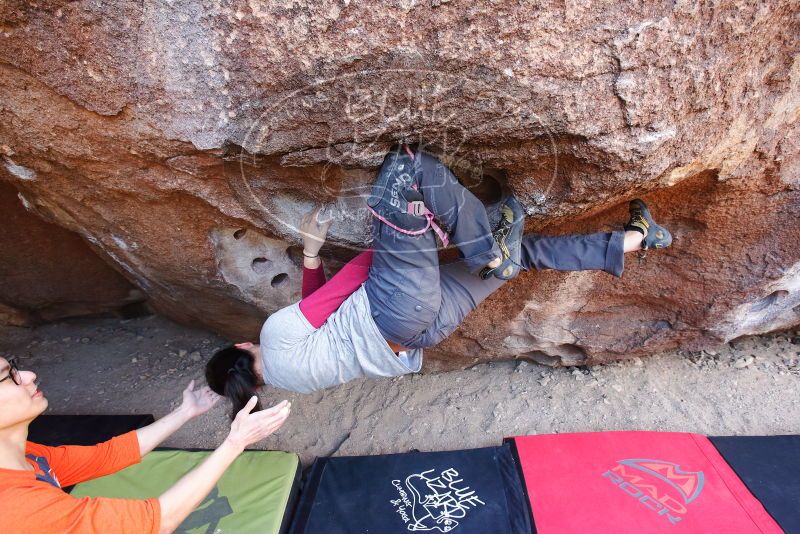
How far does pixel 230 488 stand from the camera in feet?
6.83

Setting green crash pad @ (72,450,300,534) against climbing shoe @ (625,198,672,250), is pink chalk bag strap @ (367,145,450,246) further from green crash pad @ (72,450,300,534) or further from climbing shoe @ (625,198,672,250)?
green crash pad @ (72,450,300,534)

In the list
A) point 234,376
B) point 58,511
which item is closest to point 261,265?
point 234,376

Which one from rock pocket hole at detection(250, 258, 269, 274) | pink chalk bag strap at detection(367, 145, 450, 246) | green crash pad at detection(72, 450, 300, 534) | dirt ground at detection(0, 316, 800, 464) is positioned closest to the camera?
pink chalk bag strap at detection(367, 145, 450, 246)

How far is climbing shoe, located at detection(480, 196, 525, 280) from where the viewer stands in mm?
1516

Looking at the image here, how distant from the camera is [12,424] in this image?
1212 mm

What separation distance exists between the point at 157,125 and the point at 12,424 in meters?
0.83

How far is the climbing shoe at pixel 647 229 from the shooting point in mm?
1658

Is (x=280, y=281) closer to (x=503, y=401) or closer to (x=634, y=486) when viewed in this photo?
(x=503, y=401)

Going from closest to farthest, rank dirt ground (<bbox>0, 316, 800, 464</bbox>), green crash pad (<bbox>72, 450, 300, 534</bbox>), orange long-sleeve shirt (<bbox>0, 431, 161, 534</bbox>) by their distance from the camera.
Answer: orange long-sleeve shirt (<bbox>0, 431, 161, 534</bbox>)
green crash pad (<bbox>72, 450, 300, 534</bbox>)
dirt ground (<bbox>0, 316, 800, 464</bbox>)

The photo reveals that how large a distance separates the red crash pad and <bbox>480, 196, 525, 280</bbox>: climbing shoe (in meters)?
0.97

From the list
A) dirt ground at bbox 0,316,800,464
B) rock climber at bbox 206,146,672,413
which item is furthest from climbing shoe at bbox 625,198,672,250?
dirt ground at bbox 0,316,800,464

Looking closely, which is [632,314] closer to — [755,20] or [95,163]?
[755,20]

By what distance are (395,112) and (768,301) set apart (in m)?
1.94

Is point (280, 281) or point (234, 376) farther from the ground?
point (280, 281)
